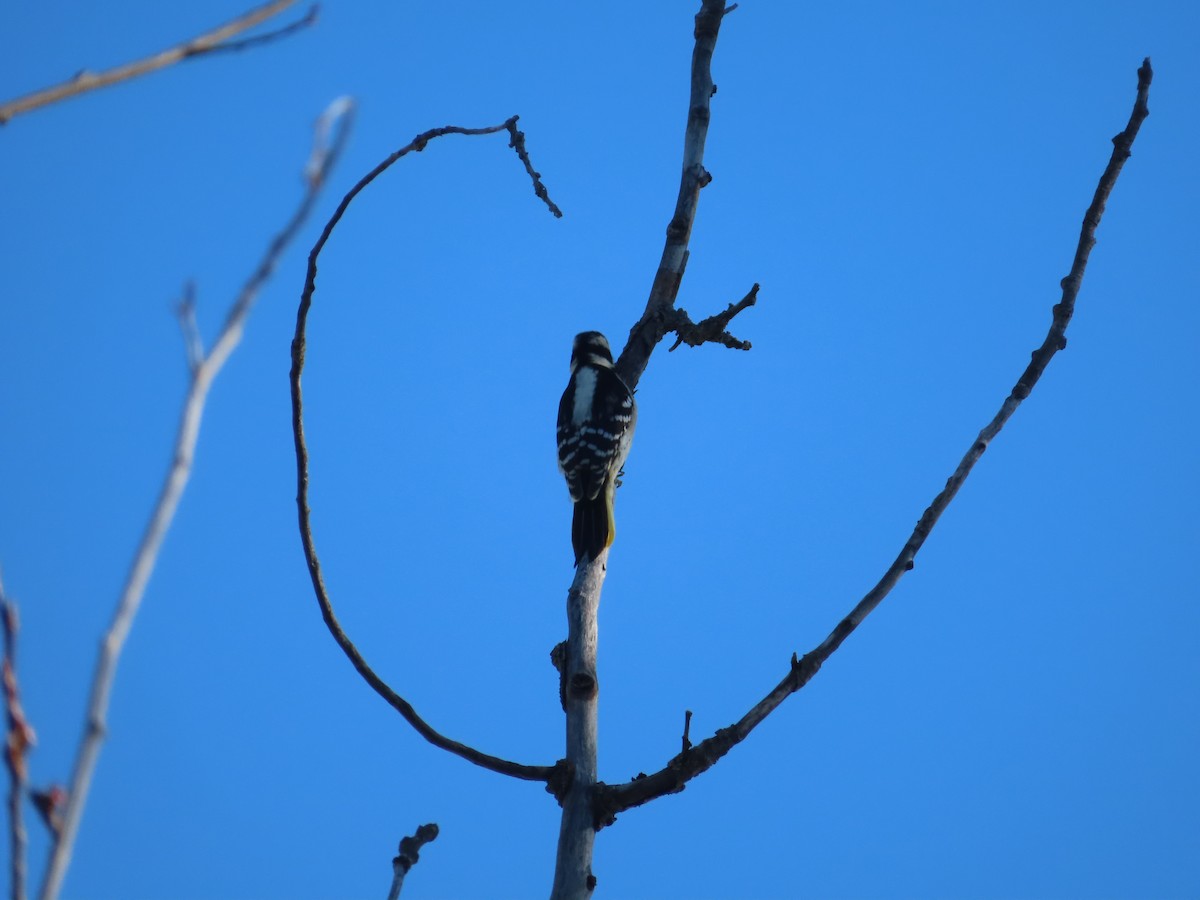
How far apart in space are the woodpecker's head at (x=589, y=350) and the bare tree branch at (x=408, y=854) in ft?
17.3

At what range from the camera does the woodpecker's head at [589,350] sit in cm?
741

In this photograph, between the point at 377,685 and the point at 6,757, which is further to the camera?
the point at 377,685

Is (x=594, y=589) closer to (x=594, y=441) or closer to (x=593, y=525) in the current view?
(x=593, y=525)

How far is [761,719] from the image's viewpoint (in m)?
2.73

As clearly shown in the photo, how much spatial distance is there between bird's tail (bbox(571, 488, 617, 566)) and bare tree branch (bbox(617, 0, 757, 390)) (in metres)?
0.61

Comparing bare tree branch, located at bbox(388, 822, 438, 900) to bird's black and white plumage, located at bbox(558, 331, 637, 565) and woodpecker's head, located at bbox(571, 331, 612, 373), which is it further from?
woodpecker's head, located at bbox(571, 331, 612, 373)

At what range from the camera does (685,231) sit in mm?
4293

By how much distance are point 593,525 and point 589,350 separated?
115 inches

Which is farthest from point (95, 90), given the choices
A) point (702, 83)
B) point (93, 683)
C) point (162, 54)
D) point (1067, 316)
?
point (702, 83)

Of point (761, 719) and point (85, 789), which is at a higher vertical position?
point (761, 719)

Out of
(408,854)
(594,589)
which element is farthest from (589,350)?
(408,854)

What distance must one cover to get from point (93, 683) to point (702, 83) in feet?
12.1

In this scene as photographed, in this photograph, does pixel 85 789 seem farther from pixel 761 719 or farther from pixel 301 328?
pixel 761 719

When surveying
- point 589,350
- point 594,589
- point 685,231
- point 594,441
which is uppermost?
point 589,350
